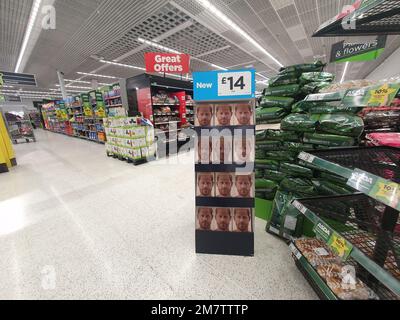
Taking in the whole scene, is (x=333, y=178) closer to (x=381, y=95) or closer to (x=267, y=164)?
(x=267, y=164)

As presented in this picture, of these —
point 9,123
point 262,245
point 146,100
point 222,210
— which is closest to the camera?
point 222,210

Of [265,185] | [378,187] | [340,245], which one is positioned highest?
[378,187]

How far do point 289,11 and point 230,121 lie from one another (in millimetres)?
6458

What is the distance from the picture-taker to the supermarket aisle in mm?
1489

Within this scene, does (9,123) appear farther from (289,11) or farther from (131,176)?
(289,11)

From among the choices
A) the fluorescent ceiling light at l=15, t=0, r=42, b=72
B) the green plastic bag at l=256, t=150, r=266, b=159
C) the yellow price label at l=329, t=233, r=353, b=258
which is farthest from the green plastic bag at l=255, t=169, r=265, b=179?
the fluorescent ceiling light at l=15, t=0, r=42, b=72

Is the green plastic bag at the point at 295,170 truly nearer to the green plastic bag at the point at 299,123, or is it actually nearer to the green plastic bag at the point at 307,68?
the green plastic bag at the point at 299,123

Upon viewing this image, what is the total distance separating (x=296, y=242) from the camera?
1.63m

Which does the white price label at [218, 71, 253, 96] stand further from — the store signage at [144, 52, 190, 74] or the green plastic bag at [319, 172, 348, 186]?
the store signage at [144, 52, 190, 74]

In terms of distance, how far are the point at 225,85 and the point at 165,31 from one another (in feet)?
22.2

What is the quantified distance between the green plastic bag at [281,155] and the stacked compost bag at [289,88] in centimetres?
38

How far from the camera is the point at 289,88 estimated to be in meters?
2.07

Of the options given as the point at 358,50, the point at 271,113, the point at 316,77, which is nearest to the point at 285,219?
the point at 271,113
